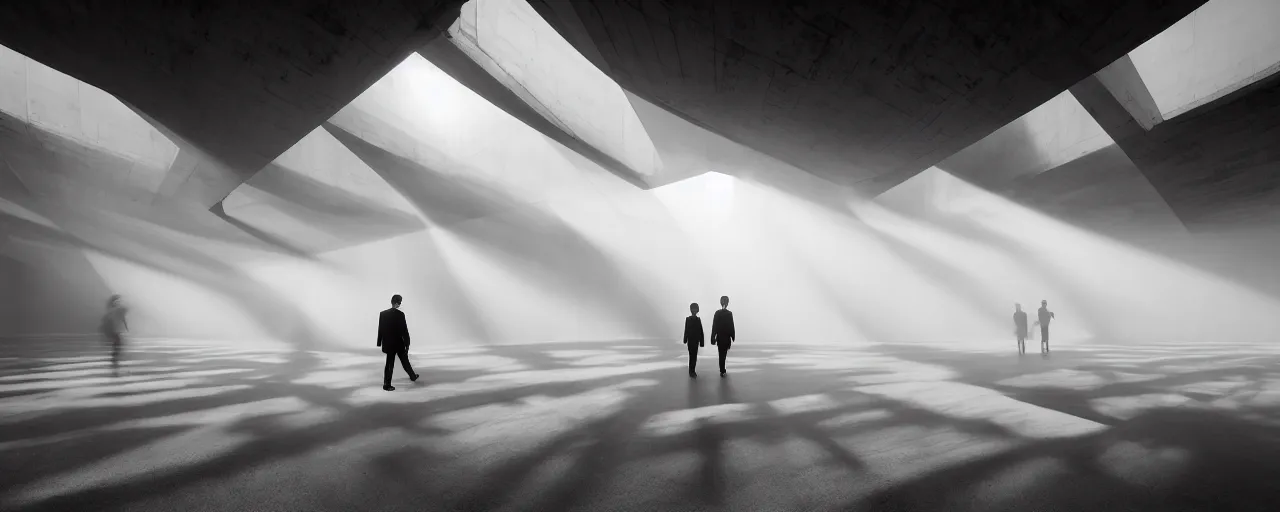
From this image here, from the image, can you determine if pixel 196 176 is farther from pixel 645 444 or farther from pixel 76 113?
pixel 645 444

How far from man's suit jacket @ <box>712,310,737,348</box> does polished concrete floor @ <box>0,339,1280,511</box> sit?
61 centimetres

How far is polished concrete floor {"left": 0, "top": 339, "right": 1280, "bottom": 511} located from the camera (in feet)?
9.64

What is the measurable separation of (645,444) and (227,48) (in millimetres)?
6674

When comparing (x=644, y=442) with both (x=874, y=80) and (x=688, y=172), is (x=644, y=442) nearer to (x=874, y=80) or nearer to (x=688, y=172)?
(x=874, y=80)

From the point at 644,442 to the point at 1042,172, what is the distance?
41.5 feet

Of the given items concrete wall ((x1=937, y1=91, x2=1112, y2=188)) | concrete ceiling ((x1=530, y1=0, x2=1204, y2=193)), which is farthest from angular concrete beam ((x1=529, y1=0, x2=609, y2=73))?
concrete wall ((x1=937, y1=91, x2=1112, y2=188))

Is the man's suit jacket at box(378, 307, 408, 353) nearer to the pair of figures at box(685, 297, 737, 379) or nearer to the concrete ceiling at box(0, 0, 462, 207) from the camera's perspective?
the concrete ceiling at box(0, 0, 462, 207)

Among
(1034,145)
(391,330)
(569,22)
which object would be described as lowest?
(391,330)

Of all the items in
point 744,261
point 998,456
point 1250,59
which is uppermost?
point 1250,59

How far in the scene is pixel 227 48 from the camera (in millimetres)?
6277

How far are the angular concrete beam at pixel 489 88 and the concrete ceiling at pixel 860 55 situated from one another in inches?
70.8

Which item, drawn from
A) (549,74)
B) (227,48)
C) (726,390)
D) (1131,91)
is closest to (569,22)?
(549,74)

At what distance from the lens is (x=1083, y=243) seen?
19.9 metres

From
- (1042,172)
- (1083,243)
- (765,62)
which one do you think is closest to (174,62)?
(765,62)
